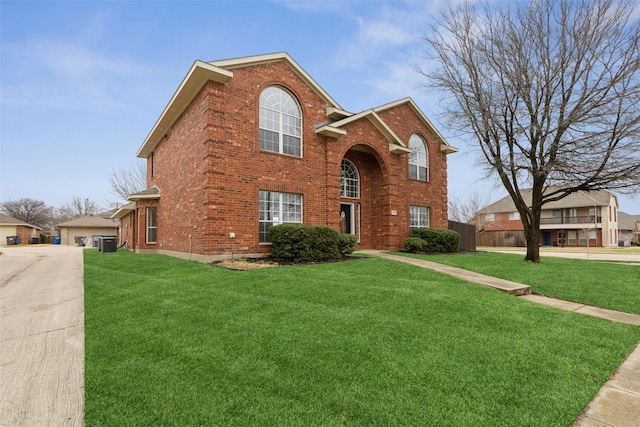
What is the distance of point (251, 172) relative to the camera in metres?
11.7

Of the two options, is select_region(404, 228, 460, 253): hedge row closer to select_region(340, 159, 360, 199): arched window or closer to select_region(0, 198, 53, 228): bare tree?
select_region(340, 159, 360, 199): arched window

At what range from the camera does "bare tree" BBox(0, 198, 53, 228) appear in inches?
2392

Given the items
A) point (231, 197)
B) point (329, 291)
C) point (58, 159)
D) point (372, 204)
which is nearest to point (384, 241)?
point (372, 204)

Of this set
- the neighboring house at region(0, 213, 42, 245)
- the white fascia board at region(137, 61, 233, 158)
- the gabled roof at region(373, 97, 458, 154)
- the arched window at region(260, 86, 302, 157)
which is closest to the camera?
the white fascia board at region(137, 61, 233, 158)

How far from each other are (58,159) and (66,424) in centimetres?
4384

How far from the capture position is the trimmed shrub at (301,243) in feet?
35.7

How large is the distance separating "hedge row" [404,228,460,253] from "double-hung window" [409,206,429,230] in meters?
0.90

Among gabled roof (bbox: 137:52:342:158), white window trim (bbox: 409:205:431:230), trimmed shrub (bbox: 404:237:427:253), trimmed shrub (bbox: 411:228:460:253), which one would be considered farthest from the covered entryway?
gabled roof (bbox: 137:52:342:158)

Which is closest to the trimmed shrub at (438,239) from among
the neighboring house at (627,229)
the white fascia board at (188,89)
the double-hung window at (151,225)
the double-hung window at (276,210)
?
the double-hung window at (276,210)

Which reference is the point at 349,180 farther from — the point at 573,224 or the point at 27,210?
the point at 27,210

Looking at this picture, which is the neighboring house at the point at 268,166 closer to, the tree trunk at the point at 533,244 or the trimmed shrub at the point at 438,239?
the trimmed shrub at the point at 438,239

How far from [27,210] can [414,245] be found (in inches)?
2961

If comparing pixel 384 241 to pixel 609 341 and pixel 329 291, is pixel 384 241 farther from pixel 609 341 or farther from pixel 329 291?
pixel 609 341

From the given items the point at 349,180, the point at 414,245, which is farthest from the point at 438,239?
the point at 349,180
